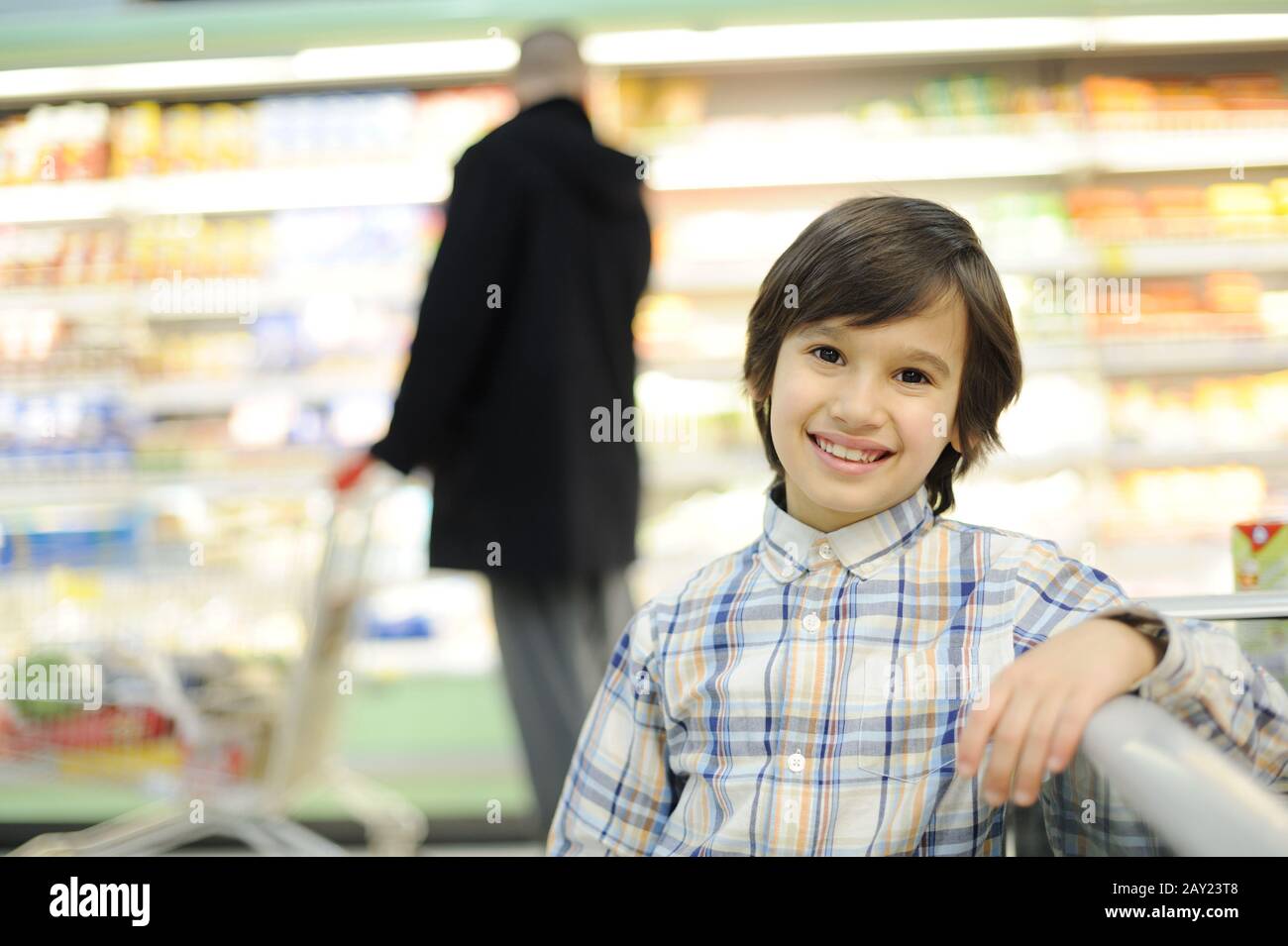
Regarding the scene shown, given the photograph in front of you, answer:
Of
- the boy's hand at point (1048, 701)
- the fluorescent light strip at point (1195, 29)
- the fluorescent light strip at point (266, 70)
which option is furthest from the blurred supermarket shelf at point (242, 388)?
the boy's hand at point (1048, 701)

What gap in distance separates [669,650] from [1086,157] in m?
2.31

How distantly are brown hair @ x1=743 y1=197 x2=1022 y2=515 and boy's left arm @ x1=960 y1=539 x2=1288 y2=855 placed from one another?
7.2 inches

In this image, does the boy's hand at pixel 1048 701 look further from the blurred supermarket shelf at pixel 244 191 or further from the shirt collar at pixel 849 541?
the blurred supermarket shelf at pixel 244 191

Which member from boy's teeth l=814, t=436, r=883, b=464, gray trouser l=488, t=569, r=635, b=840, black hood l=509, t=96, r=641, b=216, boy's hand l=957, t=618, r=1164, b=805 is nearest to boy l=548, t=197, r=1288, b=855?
boy's teeth l=814, t=436, r=883, b=464

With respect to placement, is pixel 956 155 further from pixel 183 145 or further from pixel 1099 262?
pixel 183 145

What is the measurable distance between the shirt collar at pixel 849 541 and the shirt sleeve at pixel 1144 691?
0.10m

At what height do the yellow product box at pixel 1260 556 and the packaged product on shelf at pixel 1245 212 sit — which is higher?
the packaged product on shelf at pixel 1245 212

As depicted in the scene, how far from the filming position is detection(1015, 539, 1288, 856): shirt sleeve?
643mm

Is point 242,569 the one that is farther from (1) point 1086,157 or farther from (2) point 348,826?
(1) point 1086,157

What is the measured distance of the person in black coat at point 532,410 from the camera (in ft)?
6.03

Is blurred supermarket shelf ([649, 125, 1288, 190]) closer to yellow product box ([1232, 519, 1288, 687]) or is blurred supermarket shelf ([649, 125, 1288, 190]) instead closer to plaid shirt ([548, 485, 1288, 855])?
yellow product box ([1232, 519, 1288, 687])

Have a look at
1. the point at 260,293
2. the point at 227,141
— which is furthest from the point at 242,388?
the point at 227,141

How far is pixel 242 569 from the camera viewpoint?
2.00 meters
